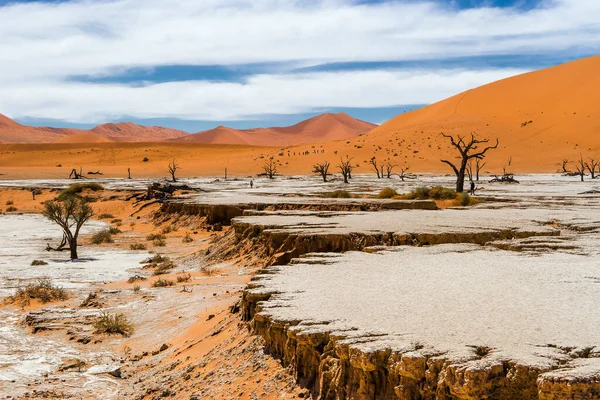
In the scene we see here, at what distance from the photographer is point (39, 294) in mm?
15602

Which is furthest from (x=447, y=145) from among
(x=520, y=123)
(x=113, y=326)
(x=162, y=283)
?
(x=113, y=326)

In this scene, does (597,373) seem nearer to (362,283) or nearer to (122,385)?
(362,283)

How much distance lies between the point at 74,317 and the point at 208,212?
14.7 metres

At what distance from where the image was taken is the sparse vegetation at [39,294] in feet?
50.6

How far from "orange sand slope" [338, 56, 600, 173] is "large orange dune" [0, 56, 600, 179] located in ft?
0.40

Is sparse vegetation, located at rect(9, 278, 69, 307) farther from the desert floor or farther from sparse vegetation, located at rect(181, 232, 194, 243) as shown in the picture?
sparse vegetation, located at rect(181, 232, 194, 243)

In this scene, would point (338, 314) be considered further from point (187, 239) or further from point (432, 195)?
point (432, 195)

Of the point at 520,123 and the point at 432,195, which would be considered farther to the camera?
the point at 520,123

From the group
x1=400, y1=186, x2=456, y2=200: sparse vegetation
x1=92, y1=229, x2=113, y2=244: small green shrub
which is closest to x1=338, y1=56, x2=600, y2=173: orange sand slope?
x1=400, y1=186, x2=456, y2=200: sparse vegetation

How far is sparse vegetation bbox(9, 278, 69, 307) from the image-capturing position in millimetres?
15430

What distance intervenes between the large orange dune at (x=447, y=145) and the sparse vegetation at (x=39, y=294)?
63411mm

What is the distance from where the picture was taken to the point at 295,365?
25.0ft

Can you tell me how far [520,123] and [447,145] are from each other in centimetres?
1551

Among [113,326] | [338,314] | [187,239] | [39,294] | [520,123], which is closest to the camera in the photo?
[338,314]
